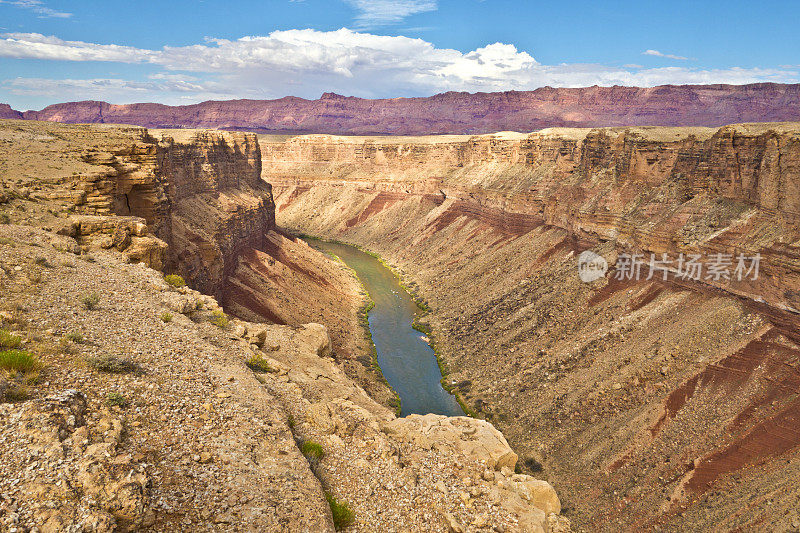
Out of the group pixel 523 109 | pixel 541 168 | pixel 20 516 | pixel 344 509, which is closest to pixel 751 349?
pixel 344 509

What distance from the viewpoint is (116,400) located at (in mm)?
9047

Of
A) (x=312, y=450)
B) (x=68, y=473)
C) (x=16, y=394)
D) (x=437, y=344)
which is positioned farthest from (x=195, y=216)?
(x=68, y=473)

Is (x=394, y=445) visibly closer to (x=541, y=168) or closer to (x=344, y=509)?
(x=344, y=509)

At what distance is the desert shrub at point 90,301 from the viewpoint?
41.0 ft

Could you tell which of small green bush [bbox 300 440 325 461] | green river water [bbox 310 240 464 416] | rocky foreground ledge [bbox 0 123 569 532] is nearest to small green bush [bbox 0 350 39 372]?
rocky foreground ledge [bbox 0 123 569 532]

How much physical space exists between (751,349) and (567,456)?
32.8ft

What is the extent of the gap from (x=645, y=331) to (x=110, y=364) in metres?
26.3

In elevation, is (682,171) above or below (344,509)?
above

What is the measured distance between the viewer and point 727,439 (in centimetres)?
1875

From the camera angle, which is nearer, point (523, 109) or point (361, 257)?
point (361, 257)

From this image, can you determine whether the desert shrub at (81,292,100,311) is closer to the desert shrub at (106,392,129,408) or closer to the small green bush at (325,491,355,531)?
the desert shrub at (106,392,129,408)

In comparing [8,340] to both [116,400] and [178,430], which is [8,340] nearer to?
[116,400]

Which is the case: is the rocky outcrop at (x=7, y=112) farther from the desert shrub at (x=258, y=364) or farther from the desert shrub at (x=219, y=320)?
the desert shrub at (x=258, y=364)

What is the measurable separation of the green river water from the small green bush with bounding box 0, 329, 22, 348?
72.5 feet
